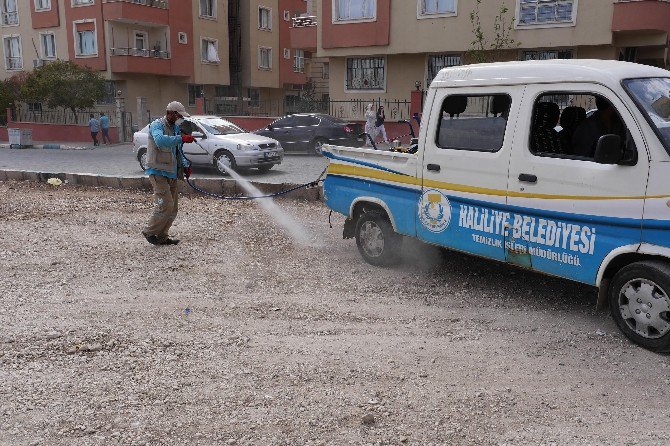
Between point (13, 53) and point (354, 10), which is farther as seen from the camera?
point (13, 53)

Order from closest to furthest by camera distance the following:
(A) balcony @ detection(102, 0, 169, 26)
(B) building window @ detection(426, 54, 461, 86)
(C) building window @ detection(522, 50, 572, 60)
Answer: (C) building window @ detection(522, 50, 572, 60), (B) building window @ detection(426, 54, 461, 86), (A) balcony @ detection(102, 0, 169, 26)

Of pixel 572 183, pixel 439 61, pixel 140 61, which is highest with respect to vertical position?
pixel 140 61

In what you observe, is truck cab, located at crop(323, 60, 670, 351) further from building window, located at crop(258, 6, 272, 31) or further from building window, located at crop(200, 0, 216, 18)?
building window, located at crop(258, 6, 272, 31)

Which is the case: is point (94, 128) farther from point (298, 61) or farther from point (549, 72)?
point (549, 72)

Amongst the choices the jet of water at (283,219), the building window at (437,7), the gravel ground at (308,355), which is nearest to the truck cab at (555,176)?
the gravel ground at (308,355)

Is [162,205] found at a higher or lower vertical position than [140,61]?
lower

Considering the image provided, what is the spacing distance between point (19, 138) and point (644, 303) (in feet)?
99.8

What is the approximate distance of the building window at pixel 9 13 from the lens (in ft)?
128

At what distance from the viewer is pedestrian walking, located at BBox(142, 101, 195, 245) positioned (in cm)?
762

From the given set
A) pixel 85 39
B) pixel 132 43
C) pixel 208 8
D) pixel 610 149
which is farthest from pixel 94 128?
pixel 610 149

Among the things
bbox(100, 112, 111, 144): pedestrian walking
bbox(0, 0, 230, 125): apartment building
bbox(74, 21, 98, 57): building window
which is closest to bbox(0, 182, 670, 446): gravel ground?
bbox(100, 112, 111, 144): pedestrian walking

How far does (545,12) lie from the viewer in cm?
2269

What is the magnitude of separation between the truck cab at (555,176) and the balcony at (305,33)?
2298 cm

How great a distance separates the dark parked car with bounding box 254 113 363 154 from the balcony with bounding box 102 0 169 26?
58.1 feet
